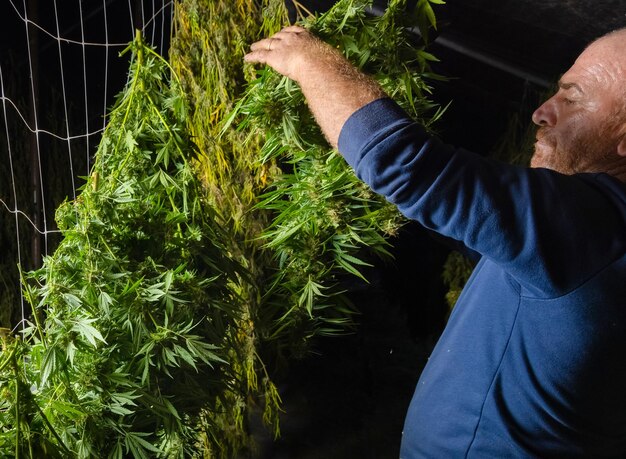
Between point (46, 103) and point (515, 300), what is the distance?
85 cm

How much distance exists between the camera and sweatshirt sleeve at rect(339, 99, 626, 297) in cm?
64

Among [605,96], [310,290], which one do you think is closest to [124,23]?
[310,290]

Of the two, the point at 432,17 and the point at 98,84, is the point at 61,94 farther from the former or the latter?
the point at 432,17

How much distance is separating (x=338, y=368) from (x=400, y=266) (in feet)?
0.90

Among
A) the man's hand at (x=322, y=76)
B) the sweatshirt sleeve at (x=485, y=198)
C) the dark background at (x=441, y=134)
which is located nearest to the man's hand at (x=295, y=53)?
the man's hand at (x=322, y=76)

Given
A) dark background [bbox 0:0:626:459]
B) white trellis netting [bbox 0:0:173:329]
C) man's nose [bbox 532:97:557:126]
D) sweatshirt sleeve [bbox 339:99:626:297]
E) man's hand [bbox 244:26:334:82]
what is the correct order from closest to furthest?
sweatshirt sleeve [bbox 339:99:626:297] < man's hand [bbox 244:26:334:82] < man's nose [bbox 532:97:557:126] < white trellis netting [bbox 0:0:173:329] < dark background [bbox 0:0:626:459]

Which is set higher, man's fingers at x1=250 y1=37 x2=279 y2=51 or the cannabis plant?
man's fingers at x1=250 y1=37 x2=279 y2=51

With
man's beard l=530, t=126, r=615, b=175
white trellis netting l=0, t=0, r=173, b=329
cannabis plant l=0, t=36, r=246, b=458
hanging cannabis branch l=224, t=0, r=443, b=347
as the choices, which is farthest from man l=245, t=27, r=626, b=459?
white trellis netting l=0, t=0, r=173, b=329

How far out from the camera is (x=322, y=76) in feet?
2.49

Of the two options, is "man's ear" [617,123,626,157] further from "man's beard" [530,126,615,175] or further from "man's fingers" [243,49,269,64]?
"man's fingers" [243,49,269,64]

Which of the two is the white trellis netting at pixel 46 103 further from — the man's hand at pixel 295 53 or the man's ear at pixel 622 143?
the man's ear at pixel 622 143

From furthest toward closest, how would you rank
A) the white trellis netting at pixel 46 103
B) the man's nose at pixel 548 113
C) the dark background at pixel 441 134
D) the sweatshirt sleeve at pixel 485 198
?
1. the dark background at pixel 441 134
2. the white trellis netting at pixel 46 103
3. the man's nose at pixel 548 113
4. the sweatshirt sleeve at pixel 485 198

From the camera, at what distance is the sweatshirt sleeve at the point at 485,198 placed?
0.64m

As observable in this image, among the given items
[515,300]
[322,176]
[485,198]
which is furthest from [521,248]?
[322,176]
